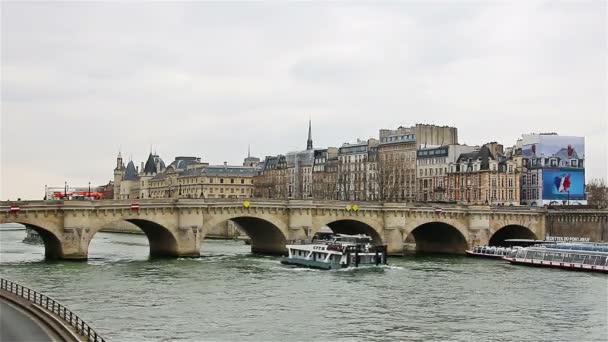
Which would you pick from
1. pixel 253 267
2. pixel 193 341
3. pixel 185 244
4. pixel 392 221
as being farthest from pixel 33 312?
pixel 392 221

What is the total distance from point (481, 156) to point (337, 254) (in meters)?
60.0

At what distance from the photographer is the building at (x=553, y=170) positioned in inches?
4838

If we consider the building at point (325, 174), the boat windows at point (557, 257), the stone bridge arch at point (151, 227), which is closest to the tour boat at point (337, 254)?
the stone bridge arch at point (151, 227)

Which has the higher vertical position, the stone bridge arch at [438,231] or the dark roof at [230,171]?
the dark roof at [230,171]

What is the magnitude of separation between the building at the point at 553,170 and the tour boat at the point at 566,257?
44.2 meters

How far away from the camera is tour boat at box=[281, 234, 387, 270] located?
71.3 m

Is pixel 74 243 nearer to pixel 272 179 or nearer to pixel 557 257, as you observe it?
pixel 557 257

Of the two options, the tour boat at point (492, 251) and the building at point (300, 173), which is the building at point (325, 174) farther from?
the tour boat at point (492, 251)

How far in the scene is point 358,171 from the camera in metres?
148

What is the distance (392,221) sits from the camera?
285ft

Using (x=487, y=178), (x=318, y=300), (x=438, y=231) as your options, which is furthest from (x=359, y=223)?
(x=487, y=178)

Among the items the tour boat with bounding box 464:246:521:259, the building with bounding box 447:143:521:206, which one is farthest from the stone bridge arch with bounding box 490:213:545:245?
the building with bounding box 447:143:521:206

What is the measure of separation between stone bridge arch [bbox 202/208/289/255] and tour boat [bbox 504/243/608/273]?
73.8ft

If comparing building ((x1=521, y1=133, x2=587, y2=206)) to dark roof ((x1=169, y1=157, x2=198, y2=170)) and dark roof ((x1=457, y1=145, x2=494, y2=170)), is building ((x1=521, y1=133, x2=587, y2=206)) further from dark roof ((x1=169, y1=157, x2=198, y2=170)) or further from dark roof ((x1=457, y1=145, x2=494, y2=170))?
dark roof ((x1=169, y1=157, x2=198, y2=170))
